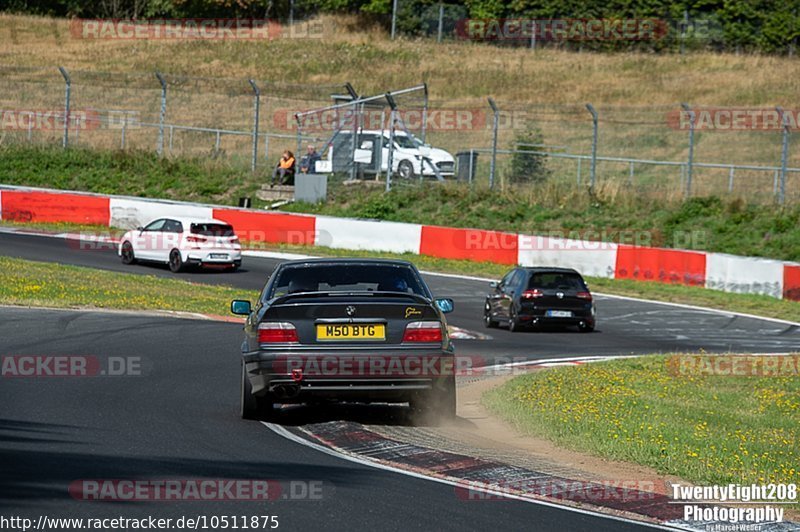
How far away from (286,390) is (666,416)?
471 centimetres

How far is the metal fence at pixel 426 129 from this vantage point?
4003cm

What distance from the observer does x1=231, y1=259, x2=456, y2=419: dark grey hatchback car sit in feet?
33.6

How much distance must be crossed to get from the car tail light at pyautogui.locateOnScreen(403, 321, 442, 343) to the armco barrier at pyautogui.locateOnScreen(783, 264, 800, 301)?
20338 mm

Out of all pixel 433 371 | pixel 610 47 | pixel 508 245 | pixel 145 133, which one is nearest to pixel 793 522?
pixel 433 371

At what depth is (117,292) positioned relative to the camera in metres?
23.4

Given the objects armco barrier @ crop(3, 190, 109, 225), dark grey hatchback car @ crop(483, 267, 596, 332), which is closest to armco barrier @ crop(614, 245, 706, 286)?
dark grey hatchback car @ crop(483, 267, 596, 332)

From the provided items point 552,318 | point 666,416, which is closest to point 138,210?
point 552,318

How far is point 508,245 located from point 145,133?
23.2 metres

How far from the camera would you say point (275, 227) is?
116ft

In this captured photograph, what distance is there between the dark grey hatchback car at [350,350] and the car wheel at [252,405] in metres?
0.10

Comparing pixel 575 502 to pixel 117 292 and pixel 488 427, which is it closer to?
pixel 488 427

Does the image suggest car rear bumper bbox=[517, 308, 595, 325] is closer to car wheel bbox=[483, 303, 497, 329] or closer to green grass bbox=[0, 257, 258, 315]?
car wheel bbox=[483, 303, 497, 329]

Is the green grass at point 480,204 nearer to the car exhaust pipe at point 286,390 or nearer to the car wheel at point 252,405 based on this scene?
the car wheel at point 252,405

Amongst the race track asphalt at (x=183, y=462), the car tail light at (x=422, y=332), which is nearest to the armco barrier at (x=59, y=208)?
the race track asphalt at (x=183, y=462)
